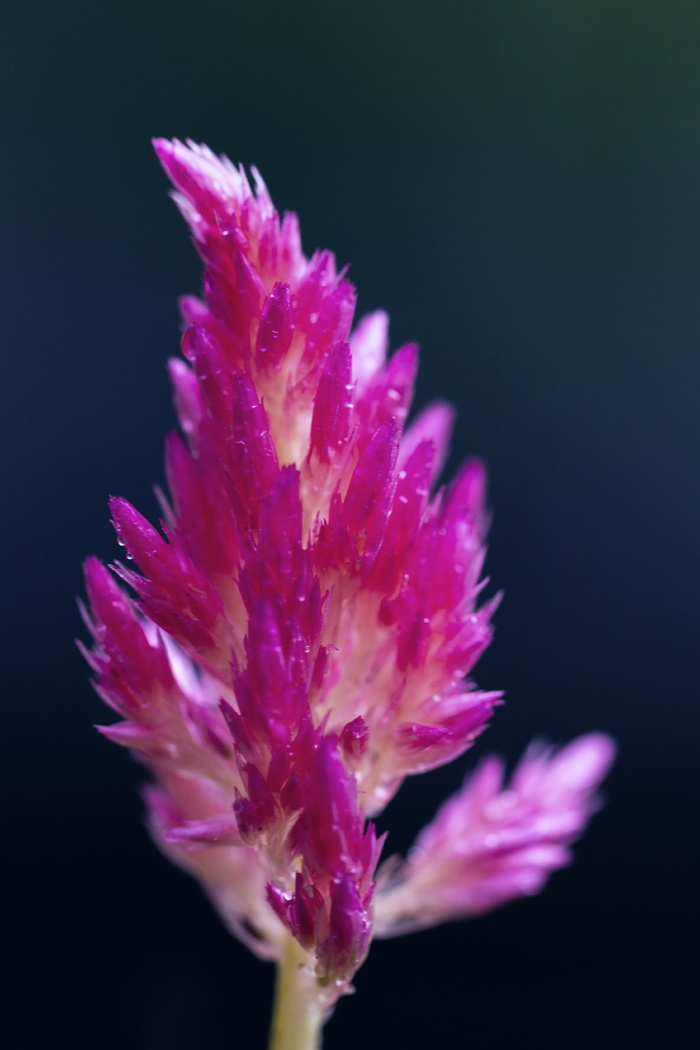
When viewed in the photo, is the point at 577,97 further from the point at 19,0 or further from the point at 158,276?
the point at 19,0

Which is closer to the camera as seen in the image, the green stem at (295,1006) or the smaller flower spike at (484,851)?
the green stem at (295,1006)

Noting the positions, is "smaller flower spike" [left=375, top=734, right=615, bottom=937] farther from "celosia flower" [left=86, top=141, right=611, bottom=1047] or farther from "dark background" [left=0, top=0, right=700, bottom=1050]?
"dark background" [left=0, top=0, right=700, bottom=1050]

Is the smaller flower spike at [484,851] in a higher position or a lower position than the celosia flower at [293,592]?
lower

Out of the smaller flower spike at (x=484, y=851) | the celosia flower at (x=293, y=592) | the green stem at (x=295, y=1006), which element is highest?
the celosia flower at (x=293, y=592)

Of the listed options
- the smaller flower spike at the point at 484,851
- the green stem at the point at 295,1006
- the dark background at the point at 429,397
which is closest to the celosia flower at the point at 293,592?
the green stem at the point at 295,1006

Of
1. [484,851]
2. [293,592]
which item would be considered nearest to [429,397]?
[484,851]

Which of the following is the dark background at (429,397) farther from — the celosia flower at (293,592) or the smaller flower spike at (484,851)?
the celosia flower at (293,592)

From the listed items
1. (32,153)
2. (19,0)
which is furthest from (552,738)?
(19,0)
